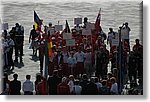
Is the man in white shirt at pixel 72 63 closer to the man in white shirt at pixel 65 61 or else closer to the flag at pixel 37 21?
the man in white shirt at pixel 65 61

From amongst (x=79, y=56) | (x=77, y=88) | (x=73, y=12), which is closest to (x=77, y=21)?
(x=73, y=12)

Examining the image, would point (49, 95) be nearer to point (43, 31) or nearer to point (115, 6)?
point (43, 31)

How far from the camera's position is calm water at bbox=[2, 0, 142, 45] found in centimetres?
363

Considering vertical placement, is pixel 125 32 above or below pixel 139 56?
above

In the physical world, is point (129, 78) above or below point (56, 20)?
below

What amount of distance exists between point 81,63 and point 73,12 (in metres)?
0.34

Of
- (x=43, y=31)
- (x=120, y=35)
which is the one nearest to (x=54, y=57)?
(x=43, y=31)

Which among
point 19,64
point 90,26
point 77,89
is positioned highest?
point 90,26

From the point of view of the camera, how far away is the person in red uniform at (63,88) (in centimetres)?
368

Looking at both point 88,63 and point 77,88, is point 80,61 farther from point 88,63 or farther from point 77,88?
point 77,88

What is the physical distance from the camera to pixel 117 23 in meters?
3.63

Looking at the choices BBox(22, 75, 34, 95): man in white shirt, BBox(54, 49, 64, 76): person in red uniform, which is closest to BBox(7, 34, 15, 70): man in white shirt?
BBox(22, 75, 34, 95): man in white shirt

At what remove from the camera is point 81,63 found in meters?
3.69

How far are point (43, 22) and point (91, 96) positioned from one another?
1.90 feet
